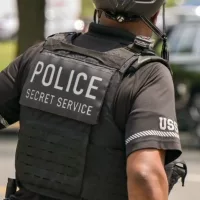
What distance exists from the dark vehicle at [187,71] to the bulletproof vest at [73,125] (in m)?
8.96

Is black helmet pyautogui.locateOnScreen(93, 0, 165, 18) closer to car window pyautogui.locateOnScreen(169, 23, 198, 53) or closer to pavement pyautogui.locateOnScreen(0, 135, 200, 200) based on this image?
pavement pyautogui.locateOnScreen(0, 135, 200, 200)

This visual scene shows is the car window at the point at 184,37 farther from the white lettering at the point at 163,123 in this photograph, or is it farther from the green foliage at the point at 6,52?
the green foliage at the point at 6,52

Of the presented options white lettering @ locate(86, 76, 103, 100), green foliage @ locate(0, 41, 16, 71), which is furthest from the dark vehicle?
green foliage @ locate(0, 41, 16, 71)

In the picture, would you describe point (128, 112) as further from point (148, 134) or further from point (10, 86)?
point (10, 86)

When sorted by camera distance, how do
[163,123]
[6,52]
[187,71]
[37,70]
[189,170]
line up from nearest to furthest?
[163,123] → [37,70] → [189,170] → [187,71] → [6,52]

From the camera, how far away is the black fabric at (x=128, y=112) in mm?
2473

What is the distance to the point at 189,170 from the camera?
10.1 meters

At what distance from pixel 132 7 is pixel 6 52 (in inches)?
1151

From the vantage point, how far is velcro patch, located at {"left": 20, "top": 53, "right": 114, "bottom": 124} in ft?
8.54

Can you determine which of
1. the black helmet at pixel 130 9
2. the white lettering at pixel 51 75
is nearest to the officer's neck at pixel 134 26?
the black helmet at pixel 130 9

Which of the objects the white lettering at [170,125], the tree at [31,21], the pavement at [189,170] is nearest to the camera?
the white lettering at [170,125]

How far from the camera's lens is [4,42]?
3803 cm

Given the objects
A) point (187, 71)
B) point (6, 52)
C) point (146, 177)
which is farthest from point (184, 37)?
point (6, 52)

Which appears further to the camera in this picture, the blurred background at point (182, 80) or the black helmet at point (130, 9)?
the blurred background at point (182, 80)
